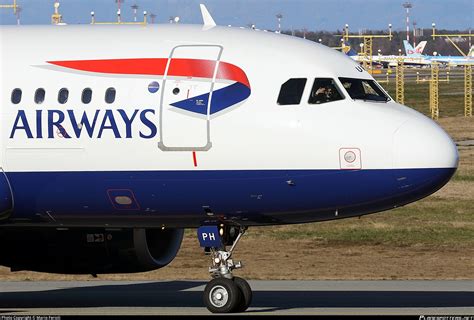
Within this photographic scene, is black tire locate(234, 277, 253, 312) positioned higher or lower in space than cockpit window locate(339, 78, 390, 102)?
lower

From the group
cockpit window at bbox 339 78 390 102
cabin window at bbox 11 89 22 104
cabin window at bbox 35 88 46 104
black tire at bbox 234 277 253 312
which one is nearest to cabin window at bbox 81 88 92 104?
cabin window at bbox 35 88 46 104

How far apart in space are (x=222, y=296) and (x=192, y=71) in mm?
3027

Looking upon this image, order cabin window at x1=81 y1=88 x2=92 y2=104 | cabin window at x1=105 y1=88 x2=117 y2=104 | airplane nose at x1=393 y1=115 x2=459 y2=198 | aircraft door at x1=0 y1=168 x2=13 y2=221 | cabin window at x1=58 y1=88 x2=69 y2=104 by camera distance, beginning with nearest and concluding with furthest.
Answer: airplane nose at x1=393 y1=115 x2=459 y2=198 < cabin window at x1=105 y1=88 x2=117 y2=104 < cabin window at x1=81 y1=88 x2=92 y2=104 < cabin window at x1=58 y1=88 x2=69 y2=104 < aircraft door at x1=0 y1=168 x2=13 y2=221

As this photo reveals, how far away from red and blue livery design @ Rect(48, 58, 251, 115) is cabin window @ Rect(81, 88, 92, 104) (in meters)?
0.29

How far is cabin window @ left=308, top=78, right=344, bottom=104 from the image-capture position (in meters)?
17.9

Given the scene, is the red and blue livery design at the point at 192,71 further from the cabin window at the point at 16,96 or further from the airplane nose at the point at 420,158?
the airplane nose at the point at 420,158

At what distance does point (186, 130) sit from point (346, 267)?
30.4 feet

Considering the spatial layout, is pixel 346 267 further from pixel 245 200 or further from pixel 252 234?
pixel 245 200

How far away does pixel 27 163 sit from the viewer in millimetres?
18656

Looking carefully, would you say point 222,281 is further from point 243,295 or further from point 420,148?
point 420,148

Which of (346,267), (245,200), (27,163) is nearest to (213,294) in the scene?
(245,200)

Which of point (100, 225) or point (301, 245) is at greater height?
point (100, 225)

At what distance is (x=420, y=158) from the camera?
17.2m

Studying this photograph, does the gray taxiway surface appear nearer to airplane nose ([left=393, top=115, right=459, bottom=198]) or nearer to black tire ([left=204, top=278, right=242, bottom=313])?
black tire ([left=204, top=278, right=242, bottom=313])
